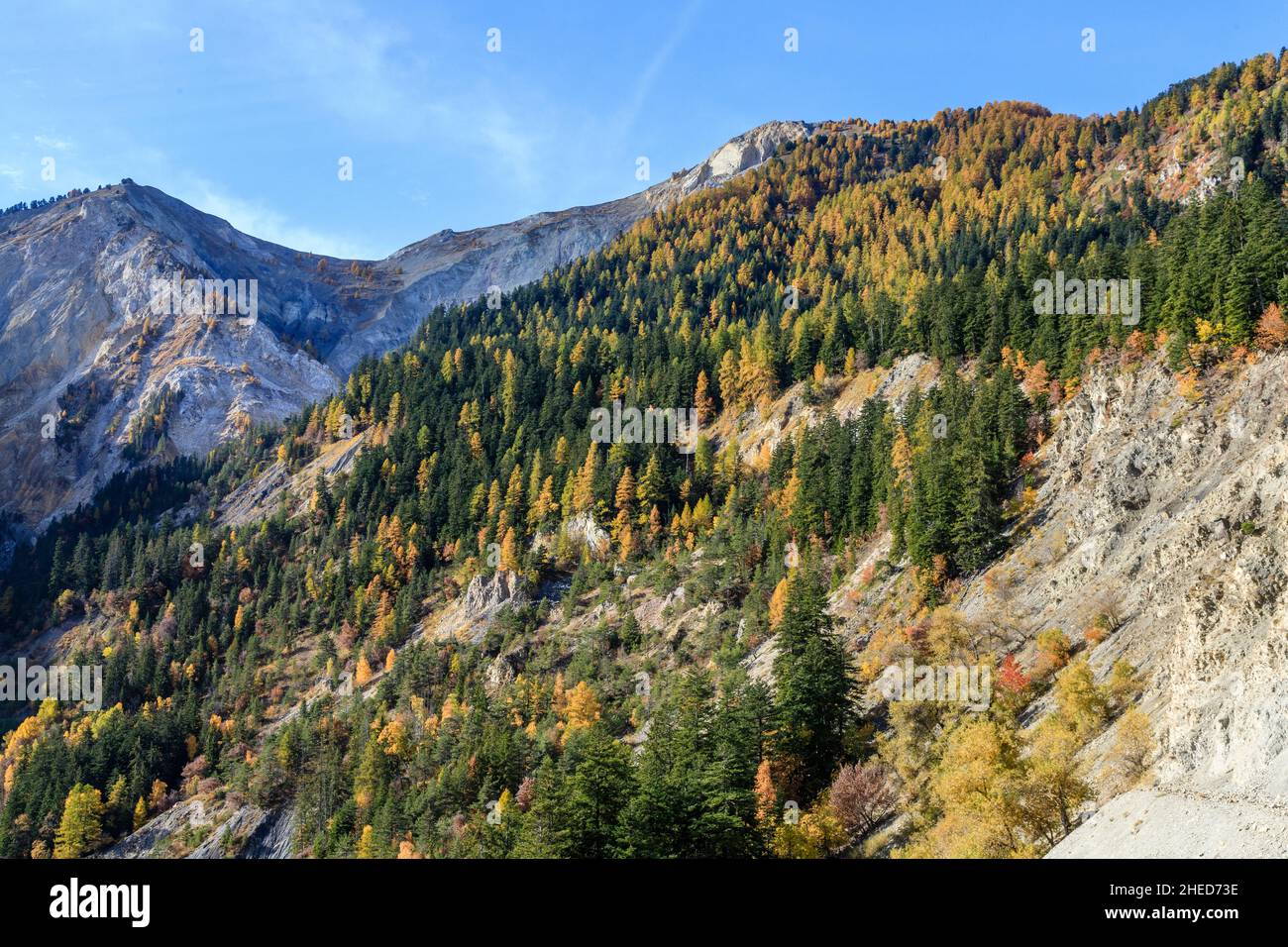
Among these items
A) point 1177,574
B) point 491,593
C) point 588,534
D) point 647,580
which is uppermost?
point 1177,574

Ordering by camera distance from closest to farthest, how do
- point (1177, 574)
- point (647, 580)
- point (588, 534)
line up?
1. point (1177, 574)
2. point (647, 580)
3. point (588, 534)

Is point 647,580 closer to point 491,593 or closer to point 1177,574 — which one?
point 491,593

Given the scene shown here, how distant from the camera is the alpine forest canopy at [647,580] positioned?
45.4 metres

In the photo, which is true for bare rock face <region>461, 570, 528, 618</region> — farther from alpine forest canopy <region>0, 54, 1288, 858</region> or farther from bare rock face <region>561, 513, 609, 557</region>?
bare rock face <region>561, 513, 609, 557</region>

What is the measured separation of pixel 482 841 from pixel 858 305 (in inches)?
3722

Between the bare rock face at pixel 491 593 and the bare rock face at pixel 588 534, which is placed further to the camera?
the bare rock face at pixel 588 534

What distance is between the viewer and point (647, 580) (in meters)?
99.2

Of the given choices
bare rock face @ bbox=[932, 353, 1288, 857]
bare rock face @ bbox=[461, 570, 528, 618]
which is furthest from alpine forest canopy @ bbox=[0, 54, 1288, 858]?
bare rock face @ bbox=[932, 353, 1288, 857]

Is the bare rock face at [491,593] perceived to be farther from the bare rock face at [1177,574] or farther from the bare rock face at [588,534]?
the bare rock face at [1177,574]

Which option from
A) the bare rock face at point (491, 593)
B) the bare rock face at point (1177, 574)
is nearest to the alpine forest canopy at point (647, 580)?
the bare rock face at point (491, 593)

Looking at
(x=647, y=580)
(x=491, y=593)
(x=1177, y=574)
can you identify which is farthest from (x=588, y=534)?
(x=1177, y=574)

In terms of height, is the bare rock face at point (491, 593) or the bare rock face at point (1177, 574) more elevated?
the bare rock face at point (1177, 574)

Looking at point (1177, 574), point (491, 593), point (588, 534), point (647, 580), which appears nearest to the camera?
point (1177, 574)
